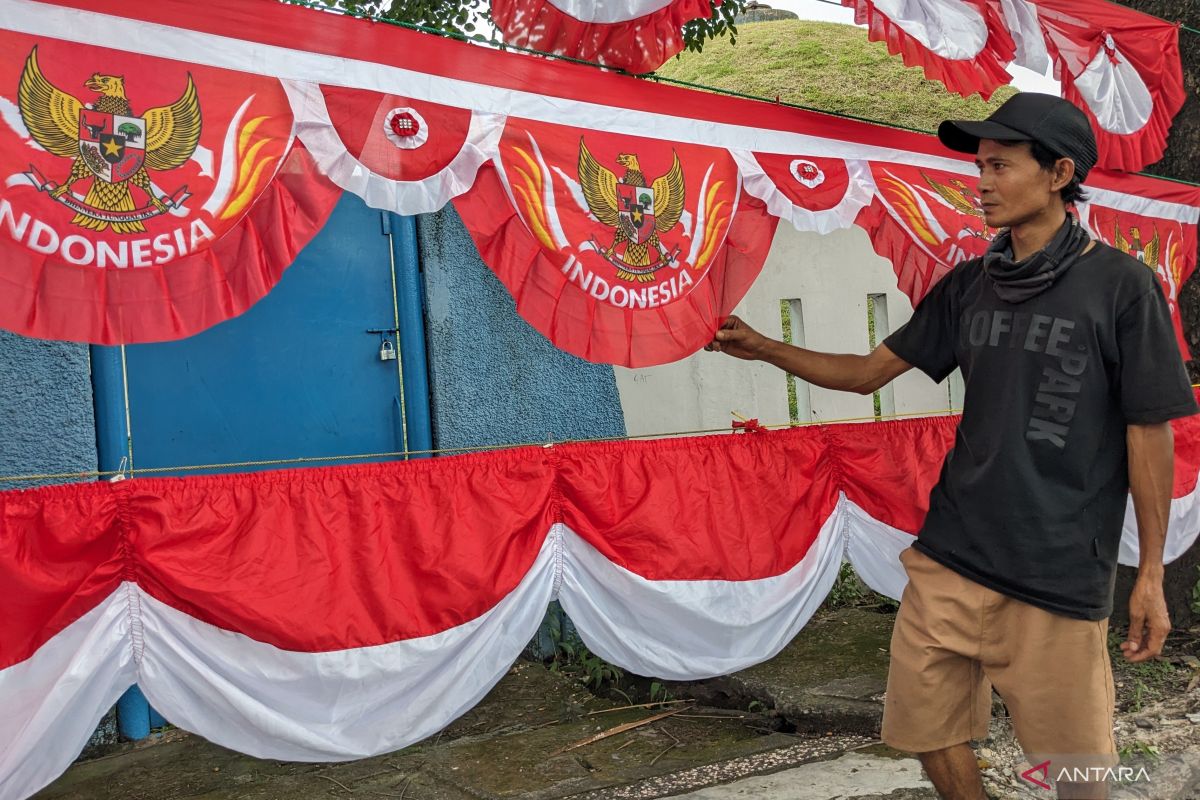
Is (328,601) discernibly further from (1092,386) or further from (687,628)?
(1092,386)

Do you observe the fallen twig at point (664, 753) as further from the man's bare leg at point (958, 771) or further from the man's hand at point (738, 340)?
the man's hand at point (738, 340)

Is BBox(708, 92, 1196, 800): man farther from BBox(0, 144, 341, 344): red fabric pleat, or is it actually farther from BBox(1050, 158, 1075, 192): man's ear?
BBox(0, 144, 341, 344): red fabric pleat

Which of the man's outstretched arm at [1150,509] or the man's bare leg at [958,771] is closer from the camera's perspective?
the man's outstretched arm at [1150,509]

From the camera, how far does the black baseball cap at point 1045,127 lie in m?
2.34

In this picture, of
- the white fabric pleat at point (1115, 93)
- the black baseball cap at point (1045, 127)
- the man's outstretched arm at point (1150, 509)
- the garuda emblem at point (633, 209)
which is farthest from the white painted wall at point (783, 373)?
the man's outstretched arm at point (1150, 509)

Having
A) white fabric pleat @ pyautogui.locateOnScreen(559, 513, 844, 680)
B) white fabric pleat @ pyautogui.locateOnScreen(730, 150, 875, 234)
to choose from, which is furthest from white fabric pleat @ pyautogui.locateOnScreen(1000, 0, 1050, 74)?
white fabric pleat @ pyautogui.locateOnScreen(559, 513, 844, 680)

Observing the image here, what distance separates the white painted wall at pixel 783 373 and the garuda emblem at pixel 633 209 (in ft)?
7.73

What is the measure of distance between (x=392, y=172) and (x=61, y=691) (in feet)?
4.42

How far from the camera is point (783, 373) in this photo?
18.0 ft

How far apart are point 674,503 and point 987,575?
0.94 meters

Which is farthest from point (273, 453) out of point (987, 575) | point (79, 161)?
point (987, 575)

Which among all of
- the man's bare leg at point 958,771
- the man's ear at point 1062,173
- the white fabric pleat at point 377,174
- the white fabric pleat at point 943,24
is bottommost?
the man's bare leg at point 958,771

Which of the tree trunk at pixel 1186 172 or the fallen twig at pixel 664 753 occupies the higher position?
the tree trunk at pixel 1186 172

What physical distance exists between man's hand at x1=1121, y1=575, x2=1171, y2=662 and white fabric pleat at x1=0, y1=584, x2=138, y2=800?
2215 millimetres
